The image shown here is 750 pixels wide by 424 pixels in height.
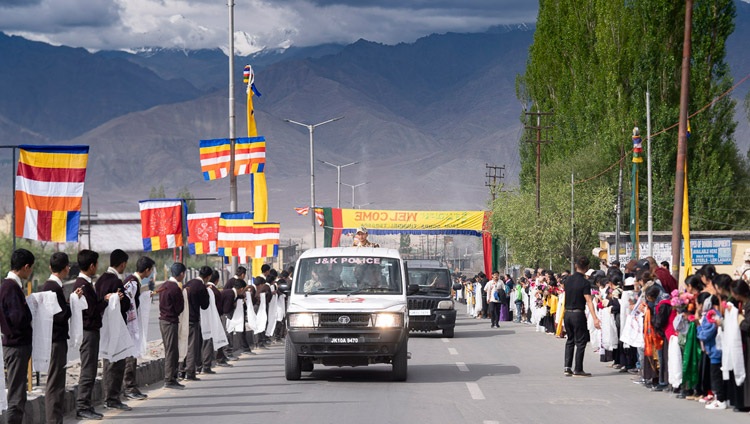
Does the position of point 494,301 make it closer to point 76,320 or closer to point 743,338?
point 743,338

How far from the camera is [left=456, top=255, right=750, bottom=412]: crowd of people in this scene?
15477 mm

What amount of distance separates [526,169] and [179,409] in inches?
2501

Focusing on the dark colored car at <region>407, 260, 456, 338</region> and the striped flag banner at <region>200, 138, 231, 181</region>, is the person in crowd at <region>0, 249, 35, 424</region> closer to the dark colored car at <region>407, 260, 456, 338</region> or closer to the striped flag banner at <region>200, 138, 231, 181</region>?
the dark colored car at <region>407, 260, 456, 338</region>

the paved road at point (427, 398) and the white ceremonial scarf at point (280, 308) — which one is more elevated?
the white ceremonial scarf at point (280, 308)

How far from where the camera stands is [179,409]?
1598 cm

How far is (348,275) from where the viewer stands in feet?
67.5

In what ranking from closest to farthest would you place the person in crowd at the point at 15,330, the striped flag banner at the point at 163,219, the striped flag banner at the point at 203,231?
1. the person in crowd at the point at 15,330
2. the striped flag banner at the point at 163,219
3. the striped flag banner at the point at 203,231

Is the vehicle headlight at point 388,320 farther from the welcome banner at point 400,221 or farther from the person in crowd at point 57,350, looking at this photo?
the welcome banner at point 400,221

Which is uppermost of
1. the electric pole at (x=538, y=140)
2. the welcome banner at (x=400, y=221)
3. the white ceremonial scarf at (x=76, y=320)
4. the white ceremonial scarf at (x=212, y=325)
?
the electric pole at (x=538, y=140)

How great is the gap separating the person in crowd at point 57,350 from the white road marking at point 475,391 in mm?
5647

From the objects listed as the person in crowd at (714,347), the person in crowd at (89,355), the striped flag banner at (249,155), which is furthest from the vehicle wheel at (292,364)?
the striped flag banner at (249,155)

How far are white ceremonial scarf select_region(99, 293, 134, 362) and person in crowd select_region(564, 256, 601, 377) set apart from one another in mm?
7770

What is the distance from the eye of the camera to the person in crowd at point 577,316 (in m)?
20.7

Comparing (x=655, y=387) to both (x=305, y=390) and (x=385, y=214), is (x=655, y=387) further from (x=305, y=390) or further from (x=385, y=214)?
(x=385, y=214)
